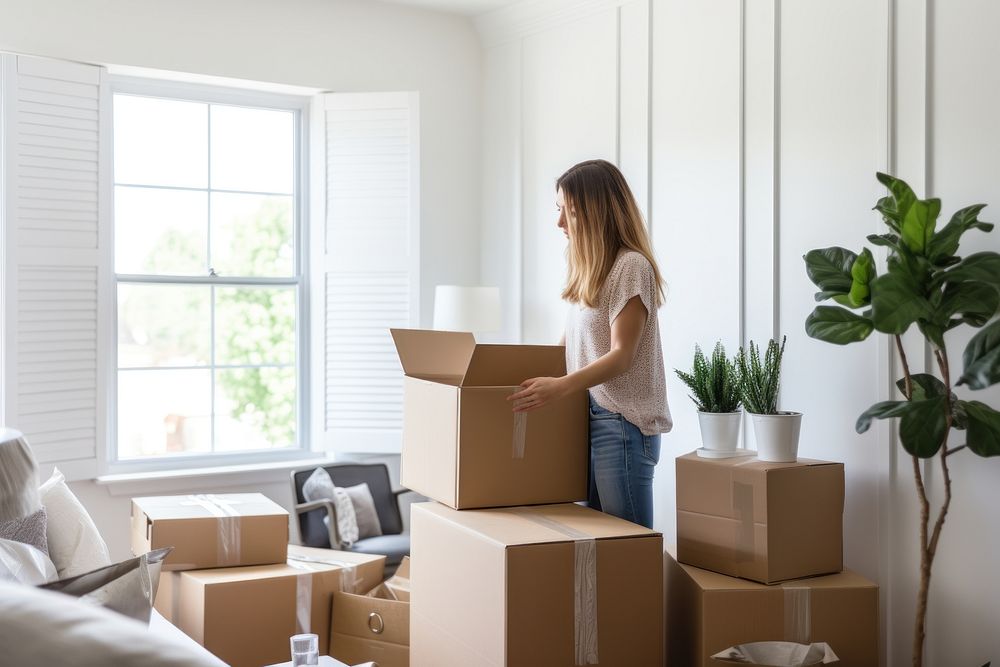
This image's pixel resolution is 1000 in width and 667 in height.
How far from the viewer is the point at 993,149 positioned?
2479 millimetres

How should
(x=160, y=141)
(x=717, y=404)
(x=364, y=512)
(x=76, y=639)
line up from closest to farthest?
(x=76, y=639) < (x=717, y=404) < (x=364, y=512) < (x=160, y=141)

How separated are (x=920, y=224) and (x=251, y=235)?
9.79 ft

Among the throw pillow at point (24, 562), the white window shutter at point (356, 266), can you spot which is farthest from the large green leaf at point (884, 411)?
the white window shutter at point (356, 266)

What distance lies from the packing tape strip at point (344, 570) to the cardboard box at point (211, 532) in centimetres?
16

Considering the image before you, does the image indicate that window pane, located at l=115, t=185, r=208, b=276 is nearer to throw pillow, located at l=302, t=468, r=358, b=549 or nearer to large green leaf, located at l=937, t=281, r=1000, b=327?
throw pillow, located at l=302, t=468, r=358, b=549

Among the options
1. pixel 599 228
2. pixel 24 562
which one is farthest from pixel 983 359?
pixel 24 562

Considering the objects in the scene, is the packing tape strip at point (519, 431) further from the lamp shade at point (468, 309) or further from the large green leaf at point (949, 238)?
the lamp shade at point (468, 309)

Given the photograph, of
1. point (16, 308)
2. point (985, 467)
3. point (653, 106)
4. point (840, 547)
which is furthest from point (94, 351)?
point (985, 467)

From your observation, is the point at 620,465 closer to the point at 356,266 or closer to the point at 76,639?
the point at 76,639

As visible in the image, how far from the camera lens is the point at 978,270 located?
227 cm

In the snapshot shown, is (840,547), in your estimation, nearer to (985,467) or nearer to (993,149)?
(985,467)

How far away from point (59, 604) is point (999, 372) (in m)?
2.14

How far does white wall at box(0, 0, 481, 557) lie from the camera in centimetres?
372

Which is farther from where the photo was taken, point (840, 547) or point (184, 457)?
point (184, 457)
